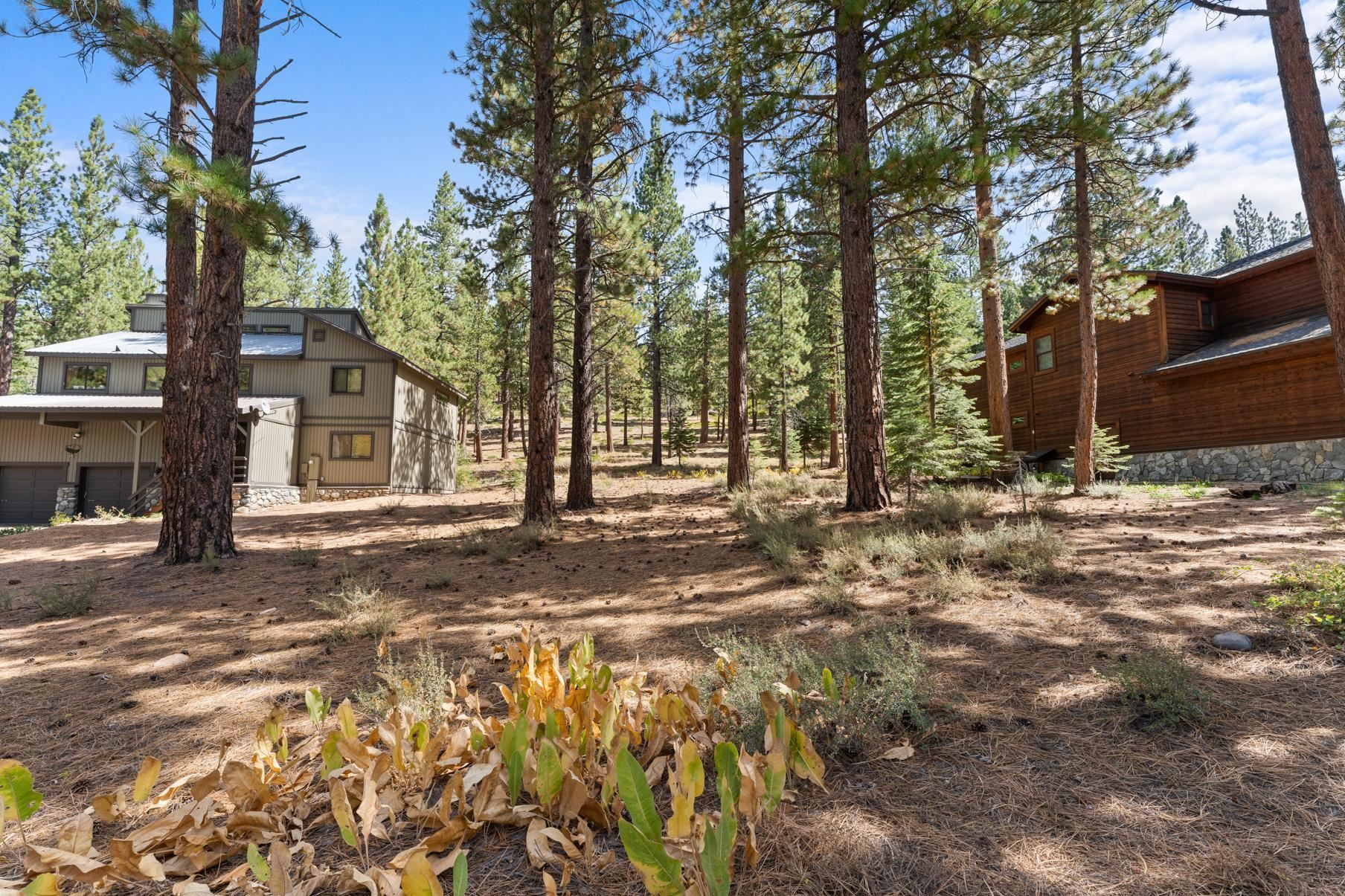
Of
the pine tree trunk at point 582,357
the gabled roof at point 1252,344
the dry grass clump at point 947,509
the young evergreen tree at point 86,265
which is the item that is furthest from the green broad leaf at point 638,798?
the young evergreen tree at point 86,265

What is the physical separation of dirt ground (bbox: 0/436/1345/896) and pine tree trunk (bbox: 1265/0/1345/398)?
2.29 m

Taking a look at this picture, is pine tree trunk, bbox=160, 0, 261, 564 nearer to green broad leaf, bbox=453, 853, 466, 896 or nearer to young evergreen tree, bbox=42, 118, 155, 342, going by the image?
green broad leaf, bbox=453, 853, 466, 896

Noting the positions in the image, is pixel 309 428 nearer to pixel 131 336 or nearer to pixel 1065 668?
pixel 131 336

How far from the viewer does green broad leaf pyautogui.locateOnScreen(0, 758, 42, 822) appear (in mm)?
1669

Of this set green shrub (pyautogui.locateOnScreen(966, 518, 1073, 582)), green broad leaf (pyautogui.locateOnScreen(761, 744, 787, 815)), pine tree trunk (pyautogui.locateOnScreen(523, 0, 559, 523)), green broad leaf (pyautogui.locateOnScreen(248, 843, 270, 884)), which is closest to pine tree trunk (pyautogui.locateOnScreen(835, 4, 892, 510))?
green shrub (pyautogui.locateOnScreen(966, 518, 1073, 582))

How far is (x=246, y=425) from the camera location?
65.0 ft

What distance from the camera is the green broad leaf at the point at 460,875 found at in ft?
4.28

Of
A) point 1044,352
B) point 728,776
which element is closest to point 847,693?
point 728,776

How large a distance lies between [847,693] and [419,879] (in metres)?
1.72

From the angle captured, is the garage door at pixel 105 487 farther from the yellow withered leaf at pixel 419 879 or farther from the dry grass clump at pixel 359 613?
the yellow withered leaf at pixel 419 879

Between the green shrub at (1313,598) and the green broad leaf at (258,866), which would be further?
the green shrub at (1313,598)

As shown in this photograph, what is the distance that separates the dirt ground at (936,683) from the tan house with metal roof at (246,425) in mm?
14305

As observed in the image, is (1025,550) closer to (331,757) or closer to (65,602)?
(331,757)

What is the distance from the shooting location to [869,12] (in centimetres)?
729
